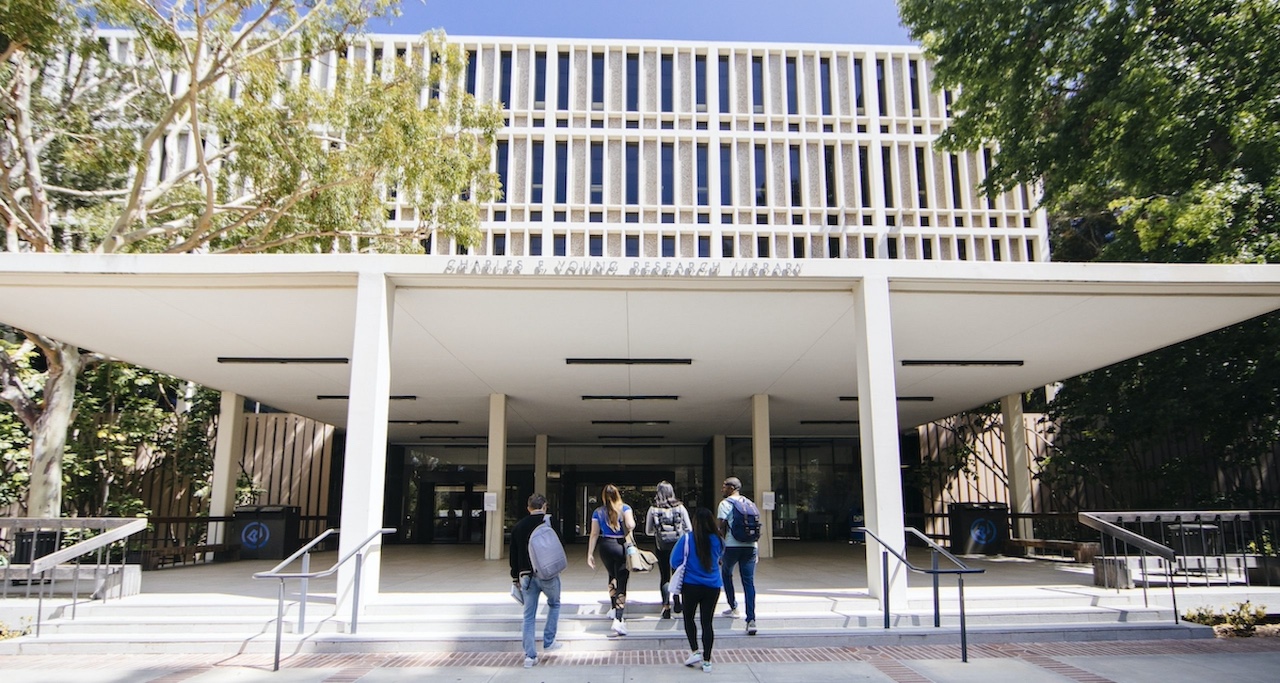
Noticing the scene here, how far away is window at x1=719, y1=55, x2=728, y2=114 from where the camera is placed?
120 ft

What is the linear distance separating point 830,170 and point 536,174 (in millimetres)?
12773

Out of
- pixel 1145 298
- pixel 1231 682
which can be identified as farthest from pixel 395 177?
pixel 1231 682

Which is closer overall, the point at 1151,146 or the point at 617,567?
the point at 617,567

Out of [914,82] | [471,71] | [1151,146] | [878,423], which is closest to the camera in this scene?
[878,423]

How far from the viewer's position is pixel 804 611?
27.7ft

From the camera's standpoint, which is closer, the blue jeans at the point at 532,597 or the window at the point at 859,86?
the blue jeans at the point at 532,597

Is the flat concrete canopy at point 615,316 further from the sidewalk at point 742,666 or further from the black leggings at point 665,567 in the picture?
the sidewalk at point 742,666

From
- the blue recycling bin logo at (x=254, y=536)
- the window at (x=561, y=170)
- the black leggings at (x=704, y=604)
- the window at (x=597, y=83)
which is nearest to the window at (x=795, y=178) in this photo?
the window at (x=597, y=83)

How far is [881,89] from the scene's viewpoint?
37.4 m

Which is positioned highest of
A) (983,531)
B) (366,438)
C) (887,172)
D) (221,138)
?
(887,172)

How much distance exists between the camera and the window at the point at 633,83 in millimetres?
36500

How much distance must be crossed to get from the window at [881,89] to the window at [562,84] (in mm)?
13689

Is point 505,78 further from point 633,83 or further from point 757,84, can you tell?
point 757,84

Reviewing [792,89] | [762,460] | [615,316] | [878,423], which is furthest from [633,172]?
[878,423]
